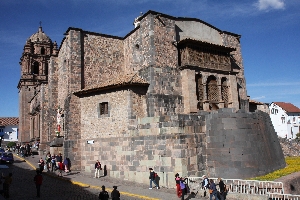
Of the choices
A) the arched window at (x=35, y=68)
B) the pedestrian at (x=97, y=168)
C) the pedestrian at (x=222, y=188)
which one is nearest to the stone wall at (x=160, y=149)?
the pedestrian at (x=97, y=168)

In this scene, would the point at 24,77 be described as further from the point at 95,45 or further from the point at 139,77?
the point at 139,77

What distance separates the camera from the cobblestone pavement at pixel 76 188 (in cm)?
1345

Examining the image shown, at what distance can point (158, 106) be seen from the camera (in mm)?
19375

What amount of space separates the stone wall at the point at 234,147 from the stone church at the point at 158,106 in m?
0.06

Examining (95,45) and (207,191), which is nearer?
(207,191)

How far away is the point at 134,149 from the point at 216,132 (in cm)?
521

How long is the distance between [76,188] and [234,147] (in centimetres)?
953

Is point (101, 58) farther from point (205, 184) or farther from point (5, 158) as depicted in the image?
point (205, 184)

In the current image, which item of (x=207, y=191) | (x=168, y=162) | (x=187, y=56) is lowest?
(x=207, y=191)

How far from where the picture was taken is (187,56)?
68.7 ft

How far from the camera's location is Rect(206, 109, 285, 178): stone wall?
16.1 metres

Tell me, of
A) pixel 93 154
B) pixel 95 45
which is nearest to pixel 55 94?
pixel 95 45

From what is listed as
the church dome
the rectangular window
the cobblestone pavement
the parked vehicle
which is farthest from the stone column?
the church dome

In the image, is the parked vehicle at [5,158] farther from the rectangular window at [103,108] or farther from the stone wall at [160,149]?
the stone wall at [160,149]
